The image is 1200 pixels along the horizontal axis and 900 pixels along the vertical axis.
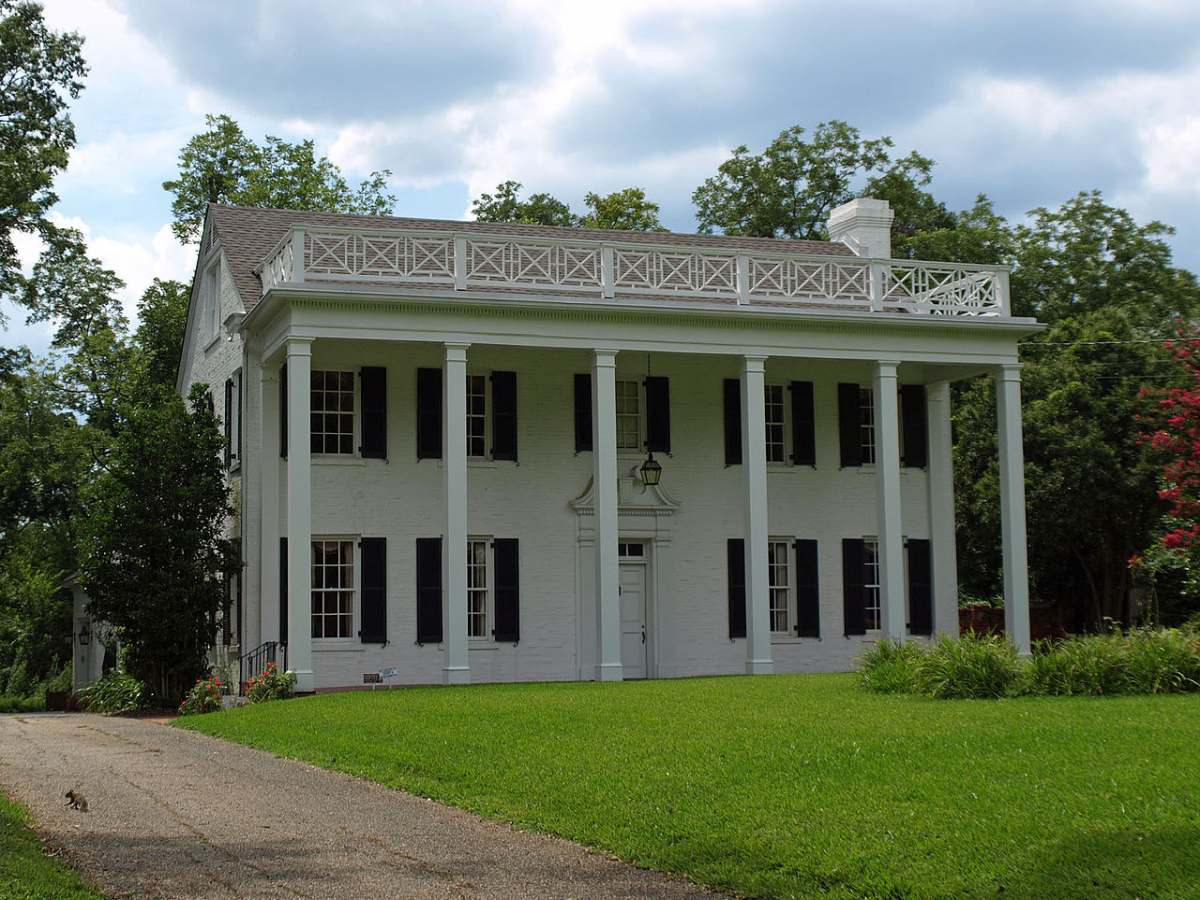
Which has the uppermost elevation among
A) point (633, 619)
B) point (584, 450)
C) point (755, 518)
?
point (584, 450)

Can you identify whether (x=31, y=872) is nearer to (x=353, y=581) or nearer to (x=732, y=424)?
(x=353, y=581)

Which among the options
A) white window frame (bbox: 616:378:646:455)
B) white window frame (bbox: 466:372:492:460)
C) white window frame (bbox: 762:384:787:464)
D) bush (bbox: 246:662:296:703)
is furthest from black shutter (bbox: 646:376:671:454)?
bush (bbox: 246:662:296:703)

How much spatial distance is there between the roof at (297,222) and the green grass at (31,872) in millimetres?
16784

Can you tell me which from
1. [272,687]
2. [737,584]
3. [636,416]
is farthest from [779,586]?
[272,687]

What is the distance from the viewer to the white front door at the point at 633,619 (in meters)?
25.8

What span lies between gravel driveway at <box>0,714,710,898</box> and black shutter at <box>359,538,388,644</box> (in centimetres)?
943

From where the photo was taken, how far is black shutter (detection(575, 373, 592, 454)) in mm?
25594

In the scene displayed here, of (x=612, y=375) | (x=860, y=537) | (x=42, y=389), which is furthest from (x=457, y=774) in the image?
(x=42, y=389)

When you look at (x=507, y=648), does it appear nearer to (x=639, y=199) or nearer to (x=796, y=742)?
(x=796, y=742)

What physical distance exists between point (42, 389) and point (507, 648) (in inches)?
849

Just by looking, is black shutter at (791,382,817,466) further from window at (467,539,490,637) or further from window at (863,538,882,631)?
window at (467,539,490,637)

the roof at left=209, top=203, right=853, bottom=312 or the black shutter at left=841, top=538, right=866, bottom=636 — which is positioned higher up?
the roof at left=209, top=203, right=853, bottom=312

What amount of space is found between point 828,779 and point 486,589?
14.7 metres

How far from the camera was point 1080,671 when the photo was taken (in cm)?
1598
